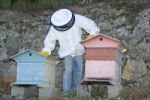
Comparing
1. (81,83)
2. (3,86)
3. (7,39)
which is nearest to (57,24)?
(81,83)

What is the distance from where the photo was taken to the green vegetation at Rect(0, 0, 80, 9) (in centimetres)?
1167

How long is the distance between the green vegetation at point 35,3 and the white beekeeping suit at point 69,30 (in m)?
2.49

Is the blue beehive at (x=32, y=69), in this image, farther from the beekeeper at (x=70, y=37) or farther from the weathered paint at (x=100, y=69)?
the weathered paint at (x=100, y=69)

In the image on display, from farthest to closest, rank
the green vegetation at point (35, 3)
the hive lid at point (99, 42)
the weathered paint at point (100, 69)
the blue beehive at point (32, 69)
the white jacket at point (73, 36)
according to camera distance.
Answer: the green vegetation at point (35, 3) < the white jacket at point (73, 36) < the blue beehive at point (32, 69) < the hive lid at point (99, 42) < the weathered paint at point (100, 69)

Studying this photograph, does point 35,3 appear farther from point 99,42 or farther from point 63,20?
point 99,42

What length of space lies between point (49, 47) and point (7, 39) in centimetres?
241

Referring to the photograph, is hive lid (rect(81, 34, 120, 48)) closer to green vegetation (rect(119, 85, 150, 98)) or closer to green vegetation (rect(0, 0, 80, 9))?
green vegetation (rect(119, 85, 150, 98))

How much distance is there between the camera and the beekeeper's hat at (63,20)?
9.01 metres

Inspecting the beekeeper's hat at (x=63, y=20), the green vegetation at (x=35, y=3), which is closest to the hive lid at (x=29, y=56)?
the beekeeper's hat at (x=63, y=20)

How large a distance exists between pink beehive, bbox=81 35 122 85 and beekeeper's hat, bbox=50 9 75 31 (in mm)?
471

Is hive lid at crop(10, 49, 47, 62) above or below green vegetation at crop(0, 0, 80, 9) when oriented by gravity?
below

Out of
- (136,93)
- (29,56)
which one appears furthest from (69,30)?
(136,93)

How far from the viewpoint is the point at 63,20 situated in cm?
905

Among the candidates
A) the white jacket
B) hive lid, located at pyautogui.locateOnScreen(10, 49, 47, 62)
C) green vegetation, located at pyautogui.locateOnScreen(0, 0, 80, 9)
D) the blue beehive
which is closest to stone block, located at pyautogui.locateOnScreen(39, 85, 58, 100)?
the blue beehive
